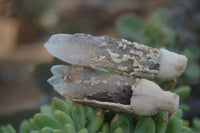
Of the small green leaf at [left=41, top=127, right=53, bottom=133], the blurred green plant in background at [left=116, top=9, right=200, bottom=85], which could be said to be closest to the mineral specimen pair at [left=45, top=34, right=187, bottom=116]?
the small green leaf at [left=41, top=127, right=53, bottom=133]

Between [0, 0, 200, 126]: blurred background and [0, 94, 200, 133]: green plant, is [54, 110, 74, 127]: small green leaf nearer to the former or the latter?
[0, 94, 200, 133]: green plant

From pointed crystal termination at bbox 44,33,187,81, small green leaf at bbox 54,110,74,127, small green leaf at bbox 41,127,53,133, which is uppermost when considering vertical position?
pointed crystal termination at bbox 44,33,187,81

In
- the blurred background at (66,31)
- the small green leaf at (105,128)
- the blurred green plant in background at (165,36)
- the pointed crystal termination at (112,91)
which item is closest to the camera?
the pointed crystal termination at (112,91)

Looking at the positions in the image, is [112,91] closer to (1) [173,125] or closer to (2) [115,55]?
(2) [115,55]

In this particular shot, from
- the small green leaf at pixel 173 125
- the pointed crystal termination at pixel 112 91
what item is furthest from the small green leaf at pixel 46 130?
the small green leaf at pixel 173 125

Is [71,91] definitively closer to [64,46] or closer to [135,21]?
[64,46]

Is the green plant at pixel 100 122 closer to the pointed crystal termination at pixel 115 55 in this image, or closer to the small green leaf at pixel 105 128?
the small green leaf at pixel 105 128

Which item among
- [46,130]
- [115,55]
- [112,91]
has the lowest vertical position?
[46,130]

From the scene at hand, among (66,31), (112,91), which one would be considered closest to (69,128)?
(112,91)
